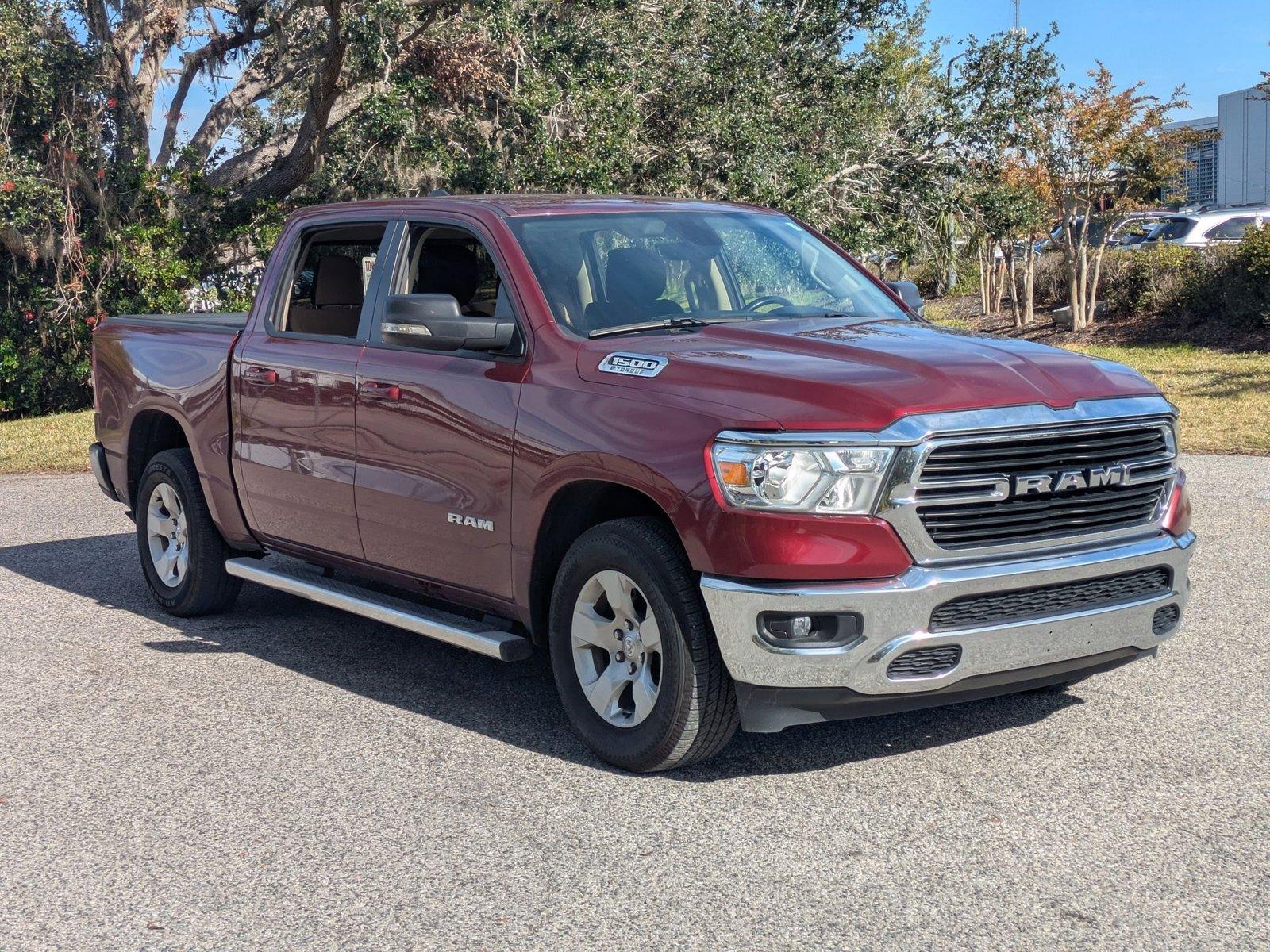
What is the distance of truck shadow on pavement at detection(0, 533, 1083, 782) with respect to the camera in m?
5.27

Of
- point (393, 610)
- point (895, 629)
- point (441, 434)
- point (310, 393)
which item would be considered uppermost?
point (310, 393)

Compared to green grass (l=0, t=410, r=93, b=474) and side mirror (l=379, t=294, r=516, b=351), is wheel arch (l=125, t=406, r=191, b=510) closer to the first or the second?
side mirror (l=379, t=294, r=516, b=351)

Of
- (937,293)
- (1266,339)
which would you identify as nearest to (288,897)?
(1266,339)

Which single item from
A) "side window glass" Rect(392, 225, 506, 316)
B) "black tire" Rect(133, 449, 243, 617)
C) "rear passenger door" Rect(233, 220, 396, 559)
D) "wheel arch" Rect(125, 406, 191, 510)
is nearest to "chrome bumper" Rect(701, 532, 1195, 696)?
"side window glass" Rect(392, 225, 506, 316)

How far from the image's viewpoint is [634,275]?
5.81 metres

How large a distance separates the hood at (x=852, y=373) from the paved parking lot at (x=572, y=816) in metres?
1.26

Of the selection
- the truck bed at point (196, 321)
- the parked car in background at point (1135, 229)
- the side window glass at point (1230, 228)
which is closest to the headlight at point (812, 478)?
the truck bed at point (196, 321)

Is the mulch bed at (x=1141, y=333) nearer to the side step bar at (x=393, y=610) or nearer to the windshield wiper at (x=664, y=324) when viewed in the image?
the windshield wiper at (x=664, y=324)

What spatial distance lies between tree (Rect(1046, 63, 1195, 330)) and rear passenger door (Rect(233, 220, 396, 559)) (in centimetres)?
1704

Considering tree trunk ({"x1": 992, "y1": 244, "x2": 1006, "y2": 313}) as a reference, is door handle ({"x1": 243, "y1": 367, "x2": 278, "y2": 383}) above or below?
below

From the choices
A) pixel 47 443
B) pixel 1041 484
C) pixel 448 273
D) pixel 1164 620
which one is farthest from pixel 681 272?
pixel 47 443

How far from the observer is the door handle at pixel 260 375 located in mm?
6648

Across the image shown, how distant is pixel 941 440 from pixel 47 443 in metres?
13.6

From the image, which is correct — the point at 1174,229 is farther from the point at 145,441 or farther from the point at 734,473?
the point at 734,473
